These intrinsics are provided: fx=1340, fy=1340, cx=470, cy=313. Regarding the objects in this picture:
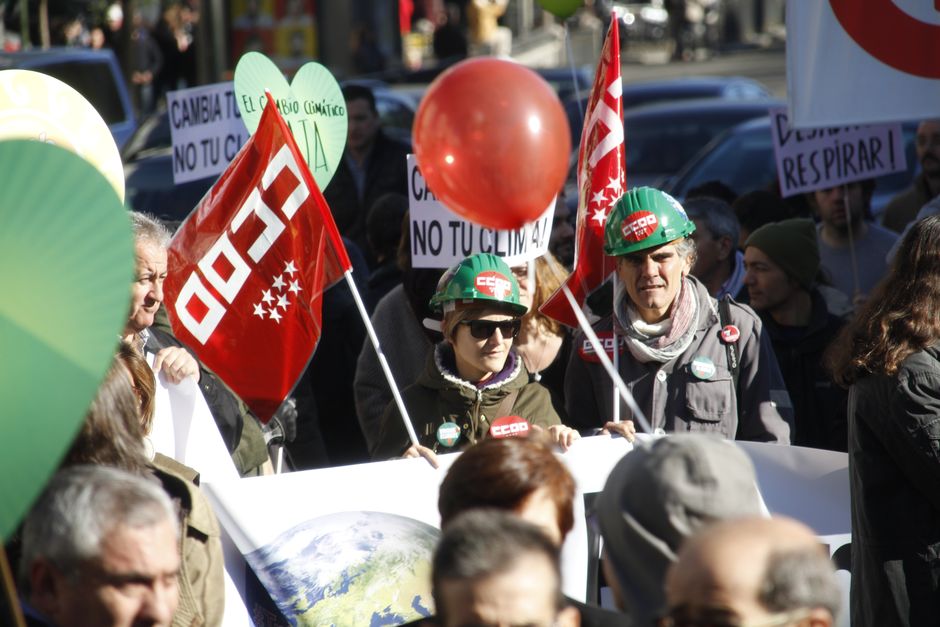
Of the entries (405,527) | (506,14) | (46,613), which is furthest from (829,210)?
(506,14)

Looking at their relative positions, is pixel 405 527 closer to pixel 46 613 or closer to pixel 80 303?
pixel 46 613

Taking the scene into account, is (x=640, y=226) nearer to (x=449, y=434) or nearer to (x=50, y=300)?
(x=449, y=434)

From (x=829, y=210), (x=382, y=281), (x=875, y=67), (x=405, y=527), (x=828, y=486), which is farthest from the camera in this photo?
(x=829, y=210)

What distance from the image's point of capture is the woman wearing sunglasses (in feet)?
14.4

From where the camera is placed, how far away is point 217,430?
14.1 feet

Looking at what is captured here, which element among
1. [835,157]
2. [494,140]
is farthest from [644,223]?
[835,157]

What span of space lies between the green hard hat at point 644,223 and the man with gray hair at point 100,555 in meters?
2.18

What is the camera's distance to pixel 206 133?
6.93 metres

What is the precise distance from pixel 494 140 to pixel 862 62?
2444mm

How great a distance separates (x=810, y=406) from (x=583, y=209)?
1.27 metres

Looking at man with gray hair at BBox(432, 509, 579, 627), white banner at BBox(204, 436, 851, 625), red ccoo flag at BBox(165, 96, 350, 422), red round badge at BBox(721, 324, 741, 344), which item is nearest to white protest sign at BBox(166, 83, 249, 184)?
red ccoo flag at BBox(165, 96, 350, 422)

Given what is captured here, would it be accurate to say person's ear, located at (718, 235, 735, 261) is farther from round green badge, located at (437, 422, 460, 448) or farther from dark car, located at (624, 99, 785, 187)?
dark car, located at (624, 99, 785, 187)

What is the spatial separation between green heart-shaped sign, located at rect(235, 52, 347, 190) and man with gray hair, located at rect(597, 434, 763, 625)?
3197 mm

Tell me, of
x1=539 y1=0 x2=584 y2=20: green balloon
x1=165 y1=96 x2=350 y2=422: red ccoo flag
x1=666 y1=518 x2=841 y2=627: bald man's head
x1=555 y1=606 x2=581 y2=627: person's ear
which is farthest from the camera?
x1=539 y1=0 x2=584 y2=20: green balloon
